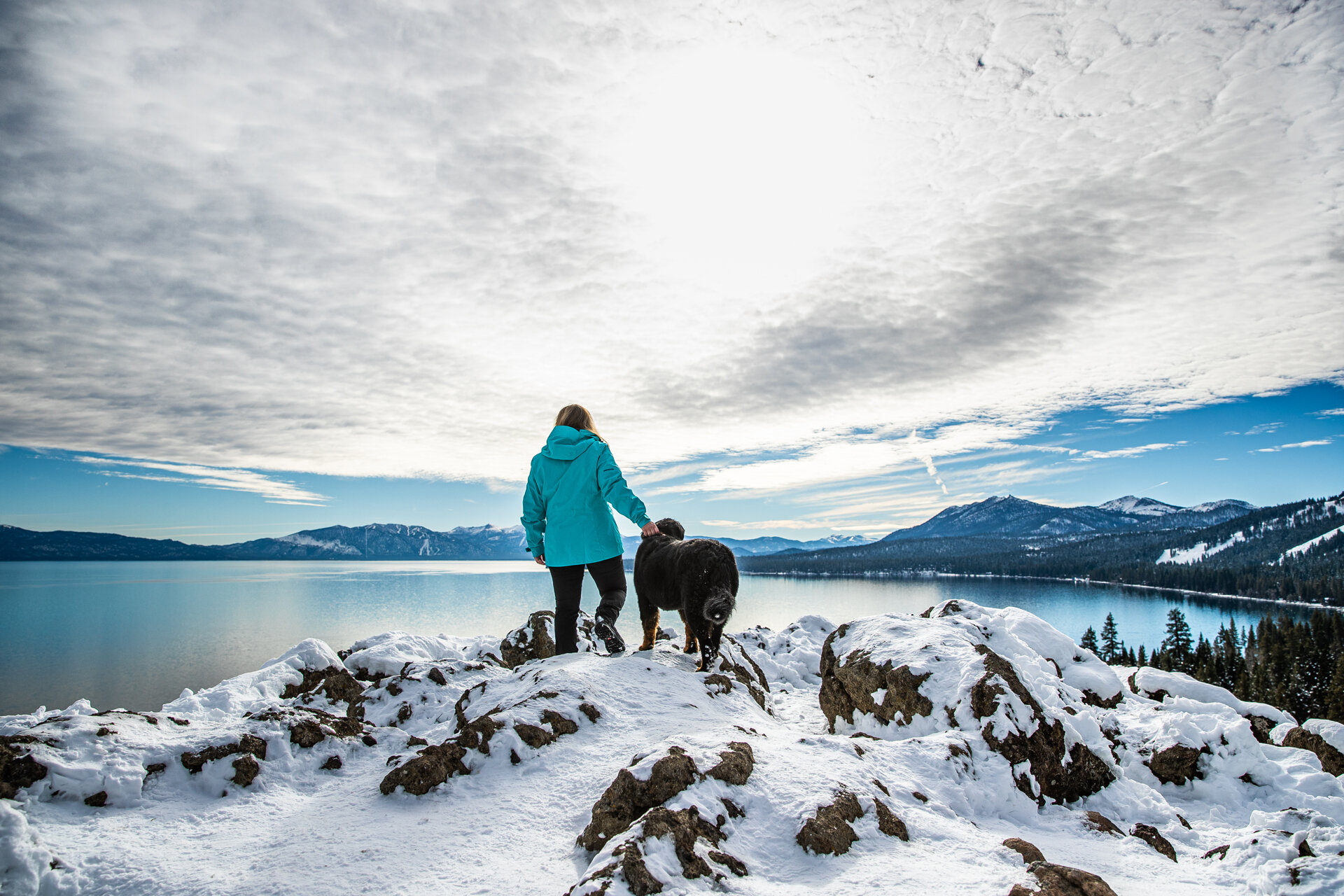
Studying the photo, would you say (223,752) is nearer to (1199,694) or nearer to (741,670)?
(741,670)

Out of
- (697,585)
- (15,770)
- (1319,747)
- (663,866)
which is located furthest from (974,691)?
(15,770)

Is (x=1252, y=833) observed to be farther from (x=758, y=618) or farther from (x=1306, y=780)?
(x=758, y=618)

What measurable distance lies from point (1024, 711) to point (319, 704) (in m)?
9.93

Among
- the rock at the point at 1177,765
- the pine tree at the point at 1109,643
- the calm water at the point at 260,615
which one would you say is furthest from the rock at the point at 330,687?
the pine tree at the point at 1109,643

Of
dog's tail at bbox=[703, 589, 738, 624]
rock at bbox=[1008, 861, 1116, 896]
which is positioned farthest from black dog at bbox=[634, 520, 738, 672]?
rock at bbox=[1008, 861, 1116, 896]

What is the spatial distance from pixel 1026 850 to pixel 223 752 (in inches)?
246

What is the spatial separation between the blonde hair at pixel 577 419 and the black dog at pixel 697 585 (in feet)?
6.42

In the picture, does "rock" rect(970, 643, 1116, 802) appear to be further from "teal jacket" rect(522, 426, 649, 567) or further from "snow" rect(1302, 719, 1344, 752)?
"snow" rect(1302, 719, 1344, 752)

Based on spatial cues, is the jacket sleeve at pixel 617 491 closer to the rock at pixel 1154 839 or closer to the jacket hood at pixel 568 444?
the jacket hood at pixel 568 444

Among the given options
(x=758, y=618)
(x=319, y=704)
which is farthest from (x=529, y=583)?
(x=319, y=704)

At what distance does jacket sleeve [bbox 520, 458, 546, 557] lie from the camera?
28.7 feet

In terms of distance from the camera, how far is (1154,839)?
4.89 metres

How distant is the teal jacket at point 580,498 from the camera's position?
821 centimetres

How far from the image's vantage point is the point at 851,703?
8.09 meters
